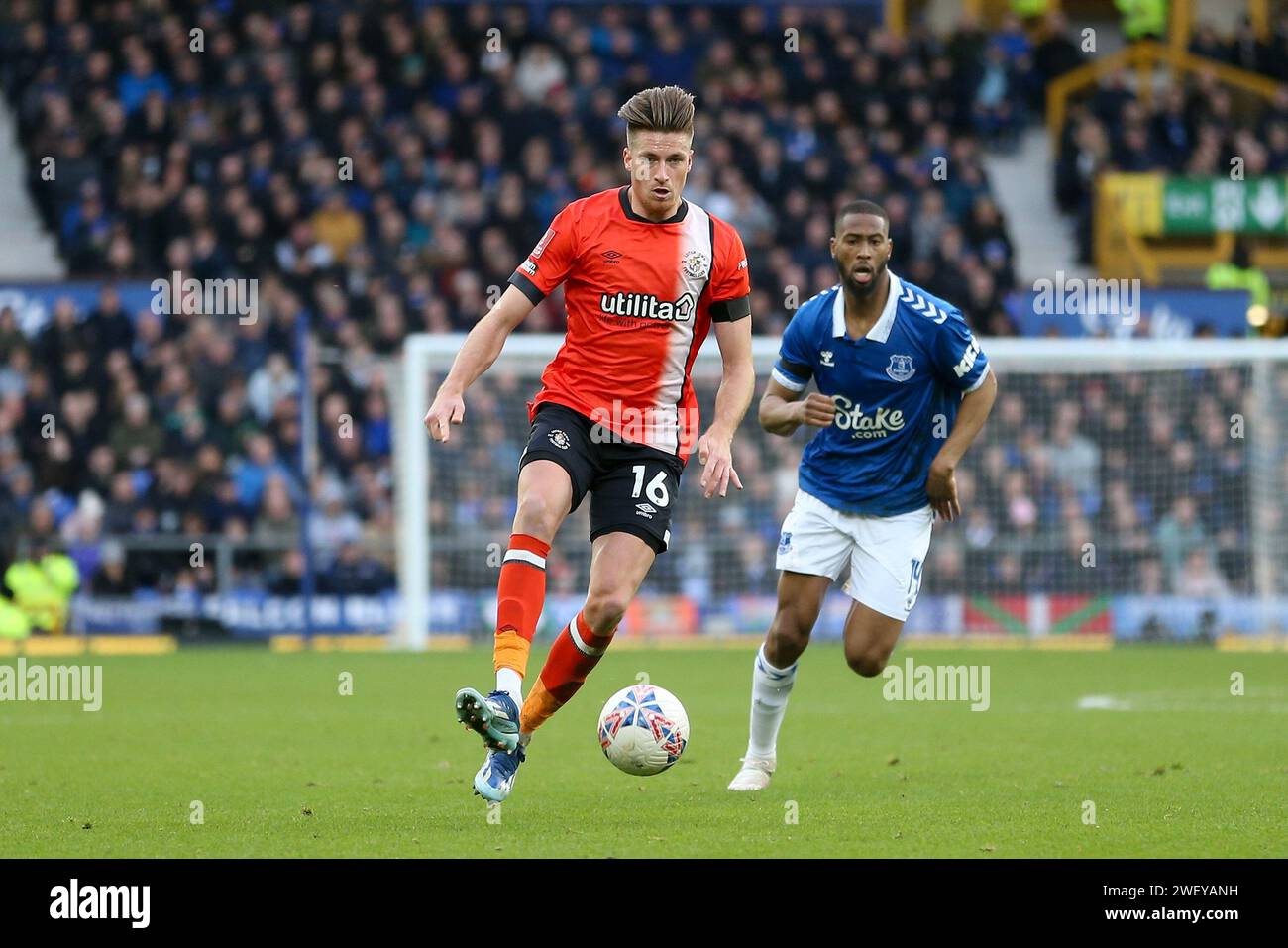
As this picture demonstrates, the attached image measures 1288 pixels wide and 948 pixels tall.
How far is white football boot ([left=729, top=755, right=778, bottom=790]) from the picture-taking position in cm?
828

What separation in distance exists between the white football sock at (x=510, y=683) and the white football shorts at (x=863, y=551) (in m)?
1.90

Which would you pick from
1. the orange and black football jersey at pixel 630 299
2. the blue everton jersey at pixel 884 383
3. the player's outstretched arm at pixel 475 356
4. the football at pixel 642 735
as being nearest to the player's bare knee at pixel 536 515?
the player's outstretched arm at pixel 475 356

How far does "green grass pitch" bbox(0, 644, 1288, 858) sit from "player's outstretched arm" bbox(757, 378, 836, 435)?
154 centimetres

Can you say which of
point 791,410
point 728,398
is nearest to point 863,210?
point 791,410

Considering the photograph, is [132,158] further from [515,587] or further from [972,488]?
[515,587]

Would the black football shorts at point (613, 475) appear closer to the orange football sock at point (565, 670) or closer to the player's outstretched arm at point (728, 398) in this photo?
the player's outstretched arm at point (728, 398)

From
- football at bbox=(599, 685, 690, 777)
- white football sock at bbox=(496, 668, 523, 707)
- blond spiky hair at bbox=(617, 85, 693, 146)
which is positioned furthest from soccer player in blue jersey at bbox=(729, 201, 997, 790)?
white football sock at bbox=(496, 668, 523, 707)

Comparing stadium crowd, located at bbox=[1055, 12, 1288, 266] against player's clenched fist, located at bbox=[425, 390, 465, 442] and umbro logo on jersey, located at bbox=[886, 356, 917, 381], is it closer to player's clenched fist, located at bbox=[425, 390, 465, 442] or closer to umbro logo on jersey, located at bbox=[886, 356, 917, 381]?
umbro logo on jersey, located at bbox=[886, 356, 917, 381]

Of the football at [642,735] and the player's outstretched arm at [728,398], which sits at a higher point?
the player's outstretched arm at [728,398]

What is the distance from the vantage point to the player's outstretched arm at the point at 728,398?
299 inches

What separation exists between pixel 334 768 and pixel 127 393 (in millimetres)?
10843

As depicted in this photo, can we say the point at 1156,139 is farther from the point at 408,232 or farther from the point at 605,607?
the point at 605,607

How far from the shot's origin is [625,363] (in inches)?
310
